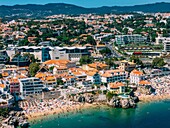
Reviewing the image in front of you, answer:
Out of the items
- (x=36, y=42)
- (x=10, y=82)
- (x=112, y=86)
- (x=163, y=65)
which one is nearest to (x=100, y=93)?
(x=112, y=86)

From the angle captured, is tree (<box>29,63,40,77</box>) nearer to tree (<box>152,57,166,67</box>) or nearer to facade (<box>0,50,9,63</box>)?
facade (<box>0,50,9,63</box>)

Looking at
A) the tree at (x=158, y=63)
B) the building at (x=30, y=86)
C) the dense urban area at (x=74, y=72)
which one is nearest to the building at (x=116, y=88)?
the dense urban area at (x=74, y=72)

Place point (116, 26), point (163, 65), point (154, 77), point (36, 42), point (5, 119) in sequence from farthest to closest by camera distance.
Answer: point (116, 26), point (36, 42), point (163, 65), point (154, 77), point (5, 119)

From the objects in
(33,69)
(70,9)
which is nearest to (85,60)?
(33,69)

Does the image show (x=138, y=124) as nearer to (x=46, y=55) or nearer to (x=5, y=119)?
(x=5, y=119)

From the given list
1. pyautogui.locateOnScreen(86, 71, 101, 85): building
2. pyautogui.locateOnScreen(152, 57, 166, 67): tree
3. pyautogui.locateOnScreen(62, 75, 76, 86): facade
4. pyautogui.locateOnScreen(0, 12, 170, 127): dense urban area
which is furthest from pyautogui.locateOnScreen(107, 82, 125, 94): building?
pyautogui.locateOnScreen(152, 57, 166, 67): tree

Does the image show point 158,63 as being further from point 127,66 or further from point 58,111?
point 58,111
